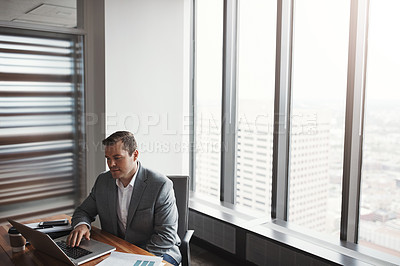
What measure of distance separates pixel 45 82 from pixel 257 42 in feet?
6.52

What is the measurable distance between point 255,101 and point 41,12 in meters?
2.09

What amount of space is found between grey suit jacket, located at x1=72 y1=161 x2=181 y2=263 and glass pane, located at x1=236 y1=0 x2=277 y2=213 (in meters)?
1.42

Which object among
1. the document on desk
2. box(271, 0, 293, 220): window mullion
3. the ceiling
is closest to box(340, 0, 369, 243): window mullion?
box(271, 0, 293, 220): window mullion

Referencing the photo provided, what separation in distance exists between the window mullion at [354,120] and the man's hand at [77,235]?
1875mm

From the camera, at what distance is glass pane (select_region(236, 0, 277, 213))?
3.36 meters

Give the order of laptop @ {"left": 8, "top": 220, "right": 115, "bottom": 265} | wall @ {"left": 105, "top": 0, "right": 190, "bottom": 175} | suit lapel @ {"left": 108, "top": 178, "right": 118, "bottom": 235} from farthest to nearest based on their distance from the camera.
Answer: wall @ {"left": 105, "top": 0, "right": 190, "bottom": 175} → suit lapel @ {"left": 108, "top": 178, "right": 118, "bottom": 235} → laptop @ {"left": 8, "top": 220, "right": 115, "bottom": 265}

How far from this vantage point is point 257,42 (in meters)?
3.46

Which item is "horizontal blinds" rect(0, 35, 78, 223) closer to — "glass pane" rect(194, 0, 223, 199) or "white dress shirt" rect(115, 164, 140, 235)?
"glass pane" rect(194, 0, 223, 199)

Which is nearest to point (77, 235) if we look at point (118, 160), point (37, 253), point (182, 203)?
point (37, 253)

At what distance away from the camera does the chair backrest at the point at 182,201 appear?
243 cm

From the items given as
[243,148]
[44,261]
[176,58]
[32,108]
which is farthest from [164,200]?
[176,58]

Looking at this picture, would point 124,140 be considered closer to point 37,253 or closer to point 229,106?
point 37,253

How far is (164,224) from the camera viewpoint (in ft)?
6.99

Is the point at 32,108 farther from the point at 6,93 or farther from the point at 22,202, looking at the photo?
the point at 22,202
